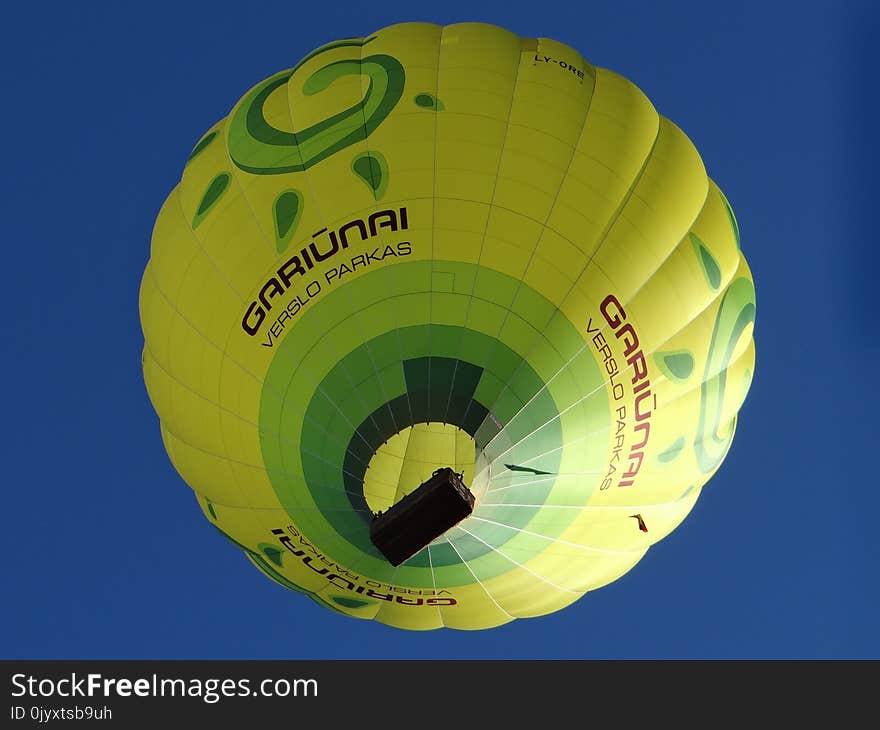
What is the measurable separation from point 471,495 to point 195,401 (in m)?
3.10

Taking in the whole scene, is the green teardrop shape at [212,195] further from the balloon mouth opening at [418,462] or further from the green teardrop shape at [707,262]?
the green teardrop shape at [707,262]

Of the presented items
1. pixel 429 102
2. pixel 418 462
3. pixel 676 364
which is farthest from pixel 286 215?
pixel 676 364

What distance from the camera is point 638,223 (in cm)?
1309

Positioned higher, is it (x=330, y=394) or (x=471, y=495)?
(x=330, y=394)

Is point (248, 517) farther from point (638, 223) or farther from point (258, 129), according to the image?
point (638, 223)

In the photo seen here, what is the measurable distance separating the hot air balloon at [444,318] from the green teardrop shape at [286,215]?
2 cm

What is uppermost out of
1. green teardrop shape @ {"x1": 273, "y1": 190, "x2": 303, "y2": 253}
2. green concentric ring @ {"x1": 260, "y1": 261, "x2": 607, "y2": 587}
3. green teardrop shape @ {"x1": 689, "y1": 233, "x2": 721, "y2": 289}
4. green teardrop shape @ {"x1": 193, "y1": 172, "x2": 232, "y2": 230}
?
green teardrop shape @ {"x1": 193, "y1": 172, "x2": 232, "y2": 230}

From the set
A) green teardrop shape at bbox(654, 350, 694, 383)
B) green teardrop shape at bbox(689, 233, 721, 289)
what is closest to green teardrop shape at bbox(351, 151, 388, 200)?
green teardrop shape at bbox(654, 350, 694, 383)

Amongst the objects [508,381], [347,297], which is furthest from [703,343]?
[347,297]

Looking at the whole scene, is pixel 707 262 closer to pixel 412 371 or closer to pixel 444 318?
pixel 444 318

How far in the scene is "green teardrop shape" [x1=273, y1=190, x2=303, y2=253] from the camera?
12742 mm

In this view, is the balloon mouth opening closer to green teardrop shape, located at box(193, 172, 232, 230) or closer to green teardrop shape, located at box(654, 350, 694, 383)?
green teardrop shape, located at box(654, 350, 694, 383)

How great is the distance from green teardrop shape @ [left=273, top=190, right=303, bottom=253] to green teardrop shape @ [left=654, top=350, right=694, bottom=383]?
350 centimetres

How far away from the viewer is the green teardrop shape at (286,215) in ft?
41.8
